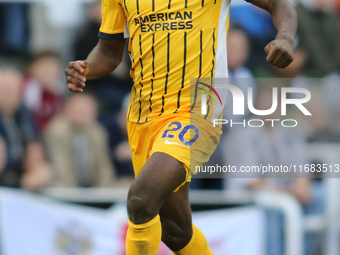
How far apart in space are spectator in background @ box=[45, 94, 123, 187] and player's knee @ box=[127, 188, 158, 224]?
3.32 m

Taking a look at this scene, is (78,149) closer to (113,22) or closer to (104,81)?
(104,81)

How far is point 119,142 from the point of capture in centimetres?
636

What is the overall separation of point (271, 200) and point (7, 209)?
3011mm

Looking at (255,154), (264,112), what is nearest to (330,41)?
(264,112)

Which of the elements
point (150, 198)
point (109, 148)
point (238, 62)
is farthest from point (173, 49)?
point (109, 148)

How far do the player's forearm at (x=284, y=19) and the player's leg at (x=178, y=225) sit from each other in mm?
1271

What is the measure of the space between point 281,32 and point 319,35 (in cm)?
395

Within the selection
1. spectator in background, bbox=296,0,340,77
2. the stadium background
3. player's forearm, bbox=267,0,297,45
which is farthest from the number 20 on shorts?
spectator in background, bbox=296,0,340,77

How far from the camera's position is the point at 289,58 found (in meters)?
2.98

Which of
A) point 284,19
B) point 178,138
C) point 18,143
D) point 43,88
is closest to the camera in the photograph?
point 178,138

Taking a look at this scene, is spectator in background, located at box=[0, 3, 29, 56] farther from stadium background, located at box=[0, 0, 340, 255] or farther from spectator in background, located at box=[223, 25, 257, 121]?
spectator in background, located at box=[223, 25, 257, 121]

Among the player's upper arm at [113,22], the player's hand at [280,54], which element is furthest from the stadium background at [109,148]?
the player's hand at [280,54]

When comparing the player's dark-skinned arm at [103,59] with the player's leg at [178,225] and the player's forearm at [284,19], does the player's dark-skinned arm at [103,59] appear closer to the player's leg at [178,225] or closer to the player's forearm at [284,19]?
the player's leg at [178,225]

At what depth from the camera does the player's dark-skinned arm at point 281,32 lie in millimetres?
2969
